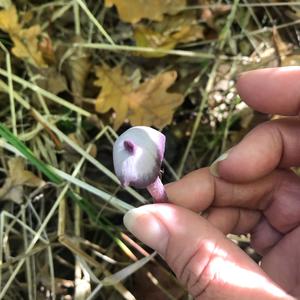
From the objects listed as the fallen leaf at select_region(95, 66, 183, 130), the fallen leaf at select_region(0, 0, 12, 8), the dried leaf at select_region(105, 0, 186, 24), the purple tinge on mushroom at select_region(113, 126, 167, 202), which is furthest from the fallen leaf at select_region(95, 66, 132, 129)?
the purple tinge on mushroom at select_region(113, 126, 167, 202)

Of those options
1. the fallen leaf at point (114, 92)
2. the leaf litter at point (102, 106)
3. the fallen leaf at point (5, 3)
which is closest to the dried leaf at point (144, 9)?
the leaf litter at point (102, 106)

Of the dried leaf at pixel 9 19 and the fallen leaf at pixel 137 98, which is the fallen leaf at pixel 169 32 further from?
the dried leaf at pixel 9 19

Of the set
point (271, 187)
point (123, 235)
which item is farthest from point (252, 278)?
point (123, 235)

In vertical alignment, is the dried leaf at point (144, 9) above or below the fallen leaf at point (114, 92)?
above

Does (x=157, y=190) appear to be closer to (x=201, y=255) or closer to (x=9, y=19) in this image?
(x=201, y=255)

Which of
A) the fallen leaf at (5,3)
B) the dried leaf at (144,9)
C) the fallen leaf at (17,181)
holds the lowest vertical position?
the fallen leaf at (17,181)
